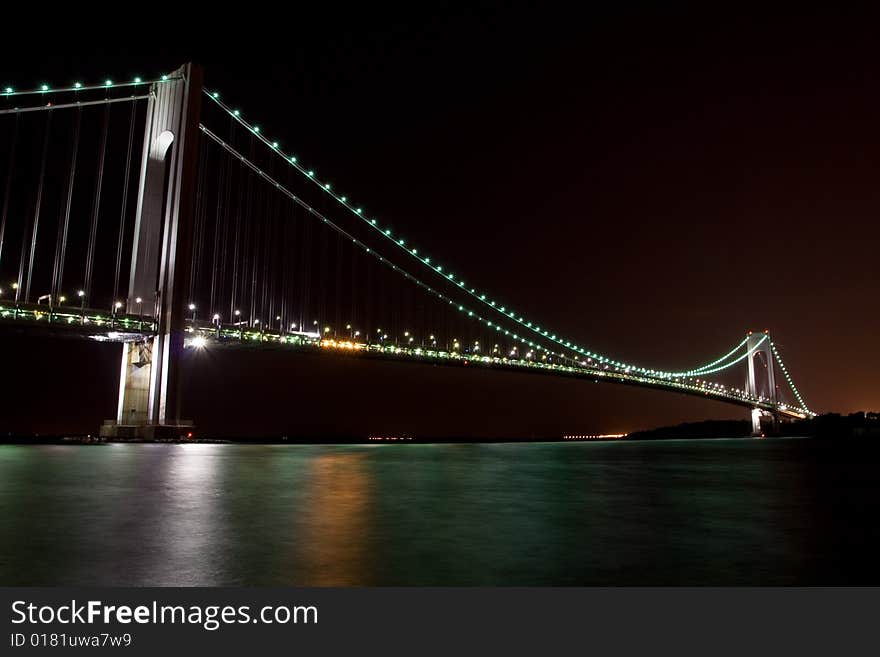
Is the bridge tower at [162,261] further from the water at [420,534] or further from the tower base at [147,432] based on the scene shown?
the water at [420,534]

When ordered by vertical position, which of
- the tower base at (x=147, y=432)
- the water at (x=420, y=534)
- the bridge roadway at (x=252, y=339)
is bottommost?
the water at (x=420, y=534)

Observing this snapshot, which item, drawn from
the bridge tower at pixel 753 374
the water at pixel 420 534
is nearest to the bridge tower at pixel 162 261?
the water at pixel 420 534

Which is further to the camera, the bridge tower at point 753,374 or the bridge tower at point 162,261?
the bridge tower at point 753,374

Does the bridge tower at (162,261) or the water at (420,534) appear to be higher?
the bridge tower at (162,261)

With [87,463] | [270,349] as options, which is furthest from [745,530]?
[270,349]

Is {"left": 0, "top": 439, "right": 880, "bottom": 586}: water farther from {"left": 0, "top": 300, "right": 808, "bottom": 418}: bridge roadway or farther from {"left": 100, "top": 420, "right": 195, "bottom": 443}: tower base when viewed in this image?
{"left": 0, "top": 300, "right": 808, "bottom": 418}: bridge roadway

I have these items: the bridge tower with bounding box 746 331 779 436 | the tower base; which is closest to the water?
the tower base

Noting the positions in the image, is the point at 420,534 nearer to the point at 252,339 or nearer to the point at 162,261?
the point at 162,261
